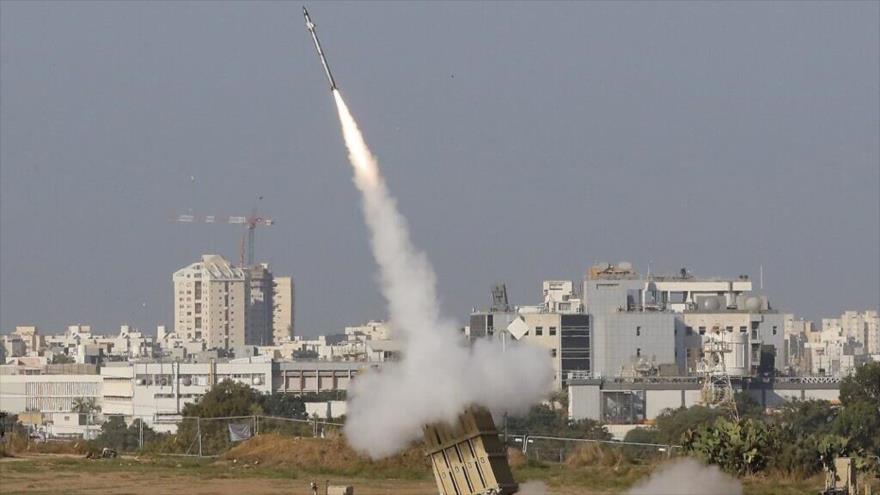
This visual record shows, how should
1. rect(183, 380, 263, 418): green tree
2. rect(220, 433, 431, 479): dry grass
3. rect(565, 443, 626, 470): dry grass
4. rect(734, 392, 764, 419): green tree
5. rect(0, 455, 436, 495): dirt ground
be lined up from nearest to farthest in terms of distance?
rect(0, 455, 436, 495): dirt ground, rect(220, 433, 431, 479): dry grass, rect(565, 443, 626, 470): dry grass, rect(183, 380, 263, 418): green tree, rect(734, 392, 764, 419): green tree

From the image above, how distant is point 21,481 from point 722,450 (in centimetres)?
1662

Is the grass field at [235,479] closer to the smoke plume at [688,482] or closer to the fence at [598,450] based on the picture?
the smoke plume at [688,482]

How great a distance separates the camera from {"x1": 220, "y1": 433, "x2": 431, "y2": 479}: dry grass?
175 ft

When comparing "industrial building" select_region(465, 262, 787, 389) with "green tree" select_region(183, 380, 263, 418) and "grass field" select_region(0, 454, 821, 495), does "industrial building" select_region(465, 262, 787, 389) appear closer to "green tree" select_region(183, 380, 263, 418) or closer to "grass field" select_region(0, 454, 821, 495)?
"green tree" select_region(183, 380, 263, 418)

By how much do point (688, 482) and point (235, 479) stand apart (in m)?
11.8

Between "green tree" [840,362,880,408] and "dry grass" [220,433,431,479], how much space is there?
69778 millimetres

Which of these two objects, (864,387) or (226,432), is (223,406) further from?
(864,387)

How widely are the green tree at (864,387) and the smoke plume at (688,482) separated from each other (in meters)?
76.3

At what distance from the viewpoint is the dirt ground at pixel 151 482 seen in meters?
49.2

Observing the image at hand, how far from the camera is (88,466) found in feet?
181

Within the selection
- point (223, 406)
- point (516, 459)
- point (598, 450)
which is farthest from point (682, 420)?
point (516, 459)

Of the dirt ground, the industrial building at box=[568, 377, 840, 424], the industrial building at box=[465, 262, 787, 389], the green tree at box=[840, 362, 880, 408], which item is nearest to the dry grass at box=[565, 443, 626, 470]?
the dirt ground

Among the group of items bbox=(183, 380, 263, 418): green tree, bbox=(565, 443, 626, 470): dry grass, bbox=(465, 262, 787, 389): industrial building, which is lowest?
bbox=(565, 443, 626, 470): dry grass

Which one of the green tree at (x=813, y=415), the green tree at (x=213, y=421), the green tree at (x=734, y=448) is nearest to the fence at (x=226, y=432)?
the green tree at (x=213, y=421)
